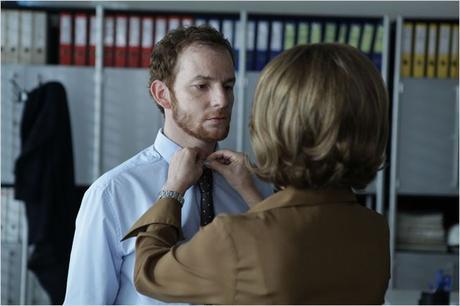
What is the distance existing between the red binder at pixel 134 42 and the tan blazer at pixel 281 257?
341 cm

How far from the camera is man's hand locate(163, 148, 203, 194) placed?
5.06ft

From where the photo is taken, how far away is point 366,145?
1.27m

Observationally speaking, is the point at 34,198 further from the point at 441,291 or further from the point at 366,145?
the point at 366,145

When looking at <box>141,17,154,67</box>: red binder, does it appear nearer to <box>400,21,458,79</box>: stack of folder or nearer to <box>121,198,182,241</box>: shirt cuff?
<box>400,21,458,79</box>: stack of folder

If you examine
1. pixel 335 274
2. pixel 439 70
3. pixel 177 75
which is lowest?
pixel 335 274

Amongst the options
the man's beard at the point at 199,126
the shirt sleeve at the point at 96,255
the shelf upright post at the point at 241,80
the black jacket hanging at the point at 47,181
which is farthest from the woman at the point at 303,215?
the shelf upright post at the point at 241,80

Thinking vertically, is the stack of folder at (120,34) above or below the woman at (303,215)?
above

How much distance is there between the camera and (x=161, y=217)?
1.41 metres

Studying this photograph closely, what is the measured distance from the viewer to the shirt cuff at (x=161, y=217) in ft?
4.61

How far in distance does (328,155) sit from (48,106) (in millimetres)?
3425

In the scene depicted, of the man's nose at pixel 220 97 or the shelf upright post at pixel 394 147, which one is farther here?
the shelf upright post at pixel 394 147

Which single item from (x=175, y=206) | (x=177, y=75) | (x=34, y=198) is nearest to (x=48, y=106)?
A: (x=34, y=198)

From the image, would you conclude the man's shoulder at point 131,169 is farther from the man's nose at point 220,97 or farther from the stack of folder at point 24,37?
the stack of folder at point 24,37

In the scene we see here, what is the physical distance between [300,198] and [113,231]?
49 centimetres
